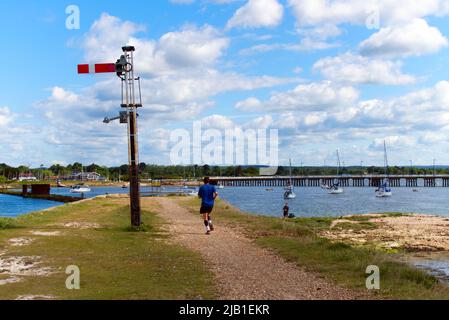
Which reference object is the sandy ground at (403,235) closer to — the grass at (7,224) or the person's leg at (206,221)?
the person's leg at (206,221)

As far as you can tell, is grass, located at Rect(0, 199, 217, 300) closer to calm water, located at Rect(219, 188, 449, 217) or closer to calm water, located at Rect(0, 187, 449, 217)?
calm water, located at Rect(0, 187, 449, 217)

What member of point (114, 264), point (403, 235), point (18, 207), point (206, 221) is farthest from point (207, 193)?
point (18, 207)

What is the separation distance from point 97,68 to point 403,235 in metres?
20.2

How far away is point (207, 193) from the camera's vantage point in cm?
1938

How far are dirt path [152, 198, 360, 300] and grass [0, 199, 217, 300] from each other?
44 cm

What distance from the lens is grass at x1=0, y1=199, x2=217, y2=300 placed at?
1016 centimetres

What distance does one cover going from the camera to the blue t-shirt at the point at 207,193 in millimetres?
19344

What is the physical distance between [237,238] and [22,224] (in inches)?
408

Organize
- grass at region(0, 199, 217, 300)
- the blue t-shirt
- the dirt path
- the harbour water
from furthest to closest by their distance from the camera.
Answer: the harbour water, the blue t-shirt, grass at region(0, 199, 217, 300), the dirt path

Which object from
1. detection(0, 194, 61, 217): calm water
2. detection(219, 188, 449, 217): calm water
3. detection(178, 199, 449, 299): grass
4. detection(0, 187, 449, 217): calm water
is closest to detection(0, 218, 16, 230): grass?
detection(178, 199, 449, 299): grass

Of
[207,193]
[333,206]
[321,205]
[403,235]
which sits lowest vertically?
[321,205]

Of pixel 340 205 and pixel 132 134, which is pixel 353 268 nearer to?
pixel 132 134
